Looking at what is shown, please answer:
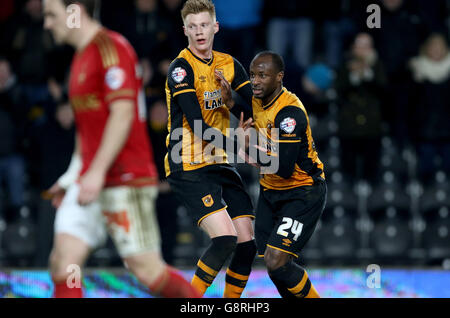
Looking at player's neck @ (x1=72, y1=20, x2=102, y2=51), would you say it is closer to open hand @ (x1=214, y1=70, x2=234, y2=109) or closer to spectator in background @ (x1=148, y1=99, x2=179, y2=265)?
open hand @ (x1=214, y1=70, x2=234, y2=109)

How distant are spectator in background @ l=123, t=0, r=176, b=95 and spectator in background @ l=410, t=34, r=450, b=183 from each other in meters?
3.24

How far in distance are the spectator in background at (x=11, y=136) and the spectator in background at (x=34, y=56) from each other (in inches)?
6.4

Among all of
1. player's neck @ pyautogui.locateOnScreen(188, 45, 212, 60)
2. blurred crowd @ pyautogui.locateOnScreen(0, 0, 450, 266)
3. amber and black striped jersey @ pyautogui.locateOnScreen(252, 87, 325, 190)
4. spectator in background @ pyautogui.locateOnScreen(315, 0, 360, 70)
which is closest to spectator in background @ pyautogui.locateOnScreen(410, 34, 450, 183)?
blurred crowd @ pyautogui.locateOnScreen(0, 0, 450, 266)

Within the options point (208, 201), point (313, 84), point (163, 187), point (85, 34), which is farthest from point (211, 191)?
point (313, 84)

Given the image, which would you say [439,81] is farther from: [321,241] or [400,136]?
[321,241]

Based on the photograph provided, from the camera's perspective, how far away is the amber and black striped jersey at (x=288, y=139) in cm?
562

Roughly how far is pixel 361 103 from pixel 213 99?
3.87 metres

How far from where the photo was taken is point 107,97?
4504 mm

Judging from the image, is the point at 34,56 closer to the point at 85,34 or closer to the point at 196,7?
the point at 196,7

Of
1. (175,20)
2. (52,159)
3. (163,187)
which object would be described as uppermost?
(175,20)

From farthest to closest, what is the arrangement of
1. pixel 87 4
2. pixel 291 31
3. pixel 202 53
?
pixel 291 31 → pixel 202 53 → pixel 87 4
